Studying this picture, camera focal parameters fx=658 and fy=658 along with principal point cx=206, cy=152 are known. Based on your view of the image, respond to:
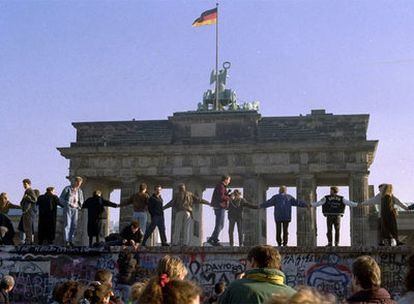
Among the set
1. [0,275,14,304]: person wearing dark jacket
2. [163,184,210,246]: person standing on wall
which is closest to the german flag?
[163,184,210,246]: person standing on wall

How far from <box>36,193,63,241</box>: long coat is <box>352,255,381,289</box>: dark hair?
13080mm

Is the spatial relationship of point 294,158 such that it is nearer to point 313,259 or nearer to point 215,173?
point 215,173

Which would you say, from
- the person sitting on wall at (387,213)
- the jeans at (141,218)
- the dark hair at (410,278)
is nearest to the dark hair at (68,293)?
the dark hair at (410,278)

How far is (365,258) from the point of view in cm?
582

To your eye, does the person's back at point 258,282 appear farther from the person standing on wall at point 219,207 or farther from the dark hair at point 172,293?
the person standing on wall at point 219,207

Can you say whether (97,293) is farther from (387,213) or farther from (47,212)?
(47,212)

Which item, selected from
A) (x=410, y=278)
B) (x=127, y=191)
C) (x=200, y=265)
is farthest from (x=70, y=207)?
(x=127, y=191)

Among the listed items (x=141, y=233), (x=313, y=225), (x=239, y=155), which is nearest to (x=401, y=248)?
(x=141, y=233)

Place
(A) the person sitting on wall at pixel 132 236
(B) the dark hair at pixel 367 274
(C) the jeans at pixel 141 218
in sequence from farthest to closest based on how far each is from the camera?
(C) the jeans at pixel 141 218 < (A) the person sitting on wall at pixel 132 236 < (B) the dark hair at pixel 367 274

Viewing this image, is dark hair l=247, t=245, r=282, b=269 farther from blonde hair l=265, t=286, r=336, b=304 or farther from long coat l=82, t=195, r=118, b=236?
long coat l=82, t=195, r=118, b=236

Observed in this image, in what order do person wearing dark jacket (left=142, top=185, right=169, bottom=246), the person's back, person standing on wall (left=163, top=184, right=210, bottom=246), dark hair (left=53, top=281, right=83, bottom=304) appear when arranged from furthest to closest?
person standing on wall (left=163, top=184, right=210, bottom=246), person wearing dark jacket (left=142, top=185, right=169, bottom=246), dark hair (left=53, top=281, right=83, bottom=304), the person's back

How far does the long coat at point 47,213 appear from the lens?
17.7m

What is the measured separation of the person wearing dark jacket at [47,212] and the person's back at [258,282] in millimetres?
12774

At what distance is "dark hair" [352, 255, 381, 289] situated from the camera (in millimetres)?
5777
